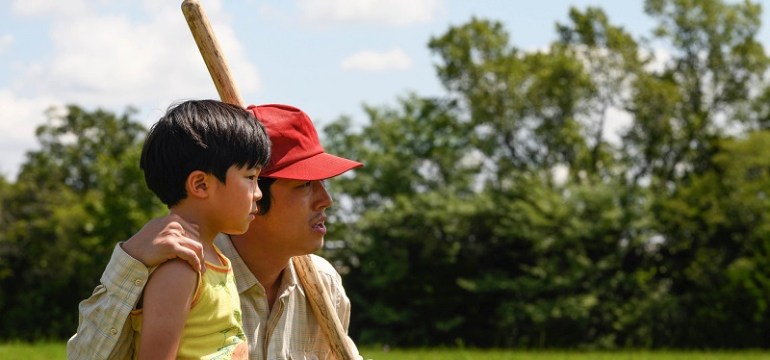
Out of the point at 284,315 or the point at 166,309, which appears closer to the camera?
the point at 166,309

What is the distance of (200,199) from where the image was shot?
308cm

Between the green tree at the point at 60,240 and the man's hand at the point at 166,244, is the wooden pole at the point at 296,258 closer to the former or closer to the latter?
the man's hand at the point at 166,244

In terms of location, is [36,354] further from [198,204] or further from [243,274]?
[198,204]

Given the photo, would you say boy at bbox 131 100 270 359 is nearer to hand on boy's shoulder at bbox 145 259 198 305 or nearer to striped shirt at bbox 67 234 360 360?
hand on boy's shoulder at bbox 145 259 198 305

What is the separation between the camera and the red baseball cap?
4.17m

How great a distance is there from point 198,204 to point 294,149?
3.79ft

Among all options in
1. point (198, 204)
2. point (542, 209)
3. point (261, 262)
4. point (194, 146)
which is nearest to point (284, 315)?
point (261, 262)

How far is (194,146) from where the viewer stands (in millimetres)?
3027

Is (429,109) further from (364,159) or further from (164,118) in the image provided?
(164,118)

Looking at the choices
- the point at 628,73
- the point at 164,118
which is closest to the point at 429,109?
the point at 628,73

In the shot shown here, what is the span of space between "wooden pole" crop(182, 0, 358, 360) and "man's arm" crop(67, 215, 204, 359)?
1.10 meters

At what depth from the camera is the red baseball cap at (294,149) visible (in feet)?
13.7

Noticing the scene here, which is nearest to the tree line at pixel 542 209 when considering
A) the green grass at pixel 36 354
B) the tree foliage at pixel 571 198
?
the tree foliage at pixel 571 198

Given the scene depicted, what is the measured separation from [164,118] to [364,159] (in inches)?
1441
